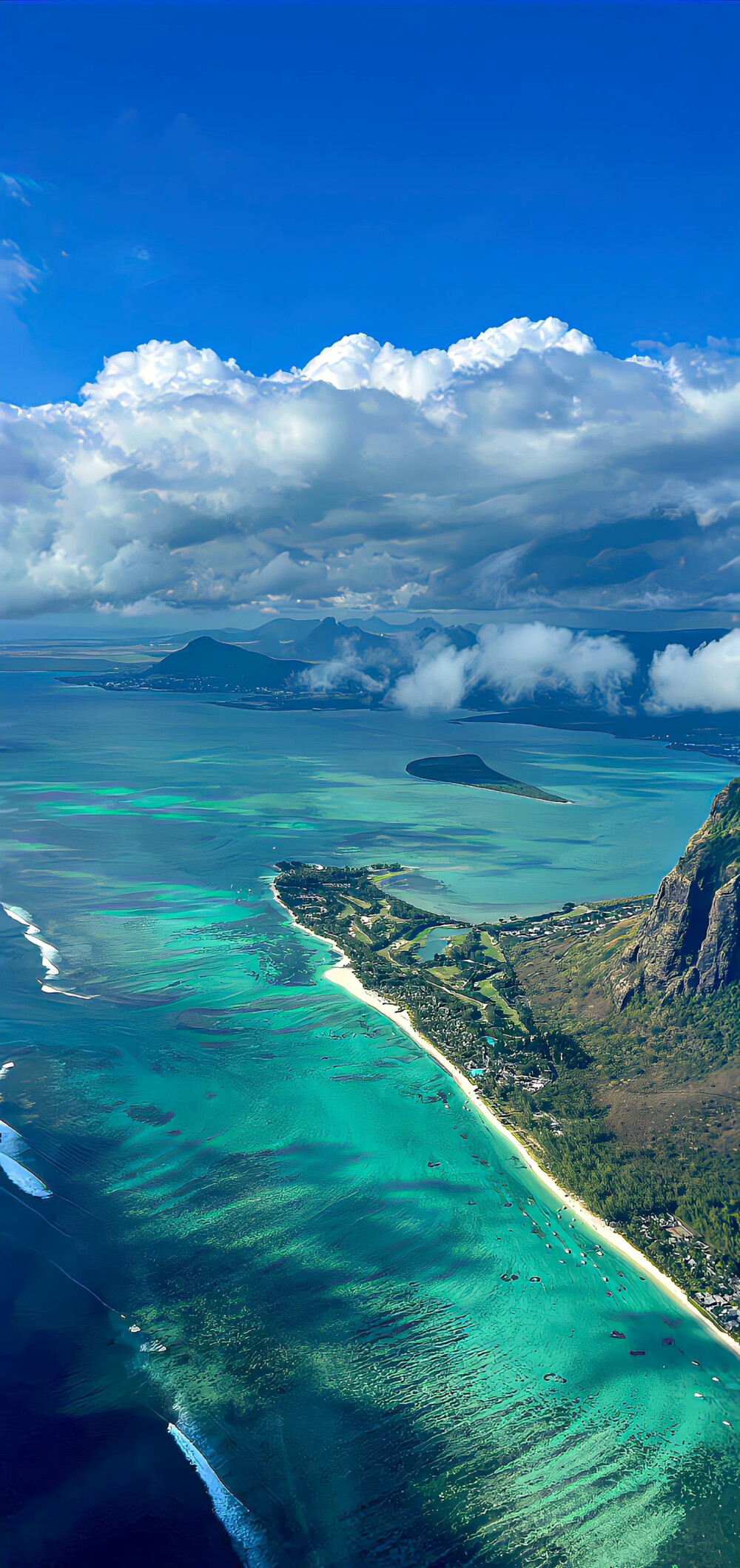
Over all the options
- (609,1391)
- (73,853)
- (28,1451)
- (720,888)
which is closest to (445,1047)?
(720,888)

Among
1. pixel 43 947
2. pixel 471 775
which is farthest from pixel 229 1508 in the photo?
pixel 471 775

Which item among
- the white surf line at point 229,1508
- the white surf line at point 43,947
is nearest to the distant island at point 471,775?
the white surf line at point 43,947

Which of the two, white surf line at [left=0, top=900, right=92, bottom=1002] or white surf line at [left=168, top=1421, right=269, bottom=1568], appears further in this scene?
white surf line at [left=0, top=900, right=92, bottom=1002]

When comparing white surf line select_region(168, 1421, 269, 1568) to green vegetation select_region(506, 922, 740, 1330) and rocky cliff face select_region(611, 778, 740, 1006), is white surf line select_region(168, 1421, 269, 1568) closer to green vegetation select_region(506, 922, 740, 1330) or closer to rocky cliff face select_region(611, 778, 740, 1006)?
green vegetation select_region(506, 922, 740, 1330)

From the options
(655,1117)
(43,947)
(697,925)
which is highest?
(697,925)

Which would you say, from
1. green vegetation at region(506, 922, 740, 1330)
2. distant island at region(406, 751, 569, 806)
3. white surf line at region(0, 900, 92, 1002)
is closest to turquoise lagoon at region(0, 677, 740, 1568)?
white surf line at region(0, 900, 92, 1002)

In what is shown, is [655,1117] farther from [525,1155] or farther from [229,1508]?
[229,1508]
